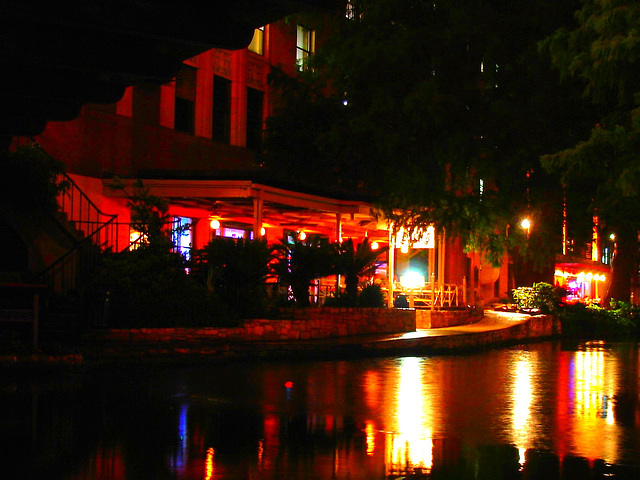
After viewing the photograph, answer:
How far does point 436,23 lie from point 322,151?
4.77 metres

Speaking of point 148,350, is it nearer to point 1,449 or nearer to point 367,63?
point 1,449

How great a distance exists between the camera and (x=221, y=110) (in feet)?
94.0

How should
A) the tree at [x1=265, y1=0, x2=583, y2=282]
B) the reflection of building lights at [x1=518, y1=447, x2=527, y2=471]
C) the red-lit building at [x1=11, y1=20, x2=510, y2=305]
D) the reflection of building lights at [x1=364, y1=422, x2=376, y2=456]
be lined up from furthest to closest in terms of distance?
1. the red-lit building at [x1=11, y1=20, x2=510, y2=305]
2. the tree at [x1=265, y1=0, x2=583, y2=282]
3. the reflection of building lights at [x1=364, y1=422, x2=376, y2=456]
4. the reflection of building lights at [x1=518, y1=447, x2=527, y2=471]

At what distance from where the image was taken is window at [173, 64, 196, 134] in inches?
1049

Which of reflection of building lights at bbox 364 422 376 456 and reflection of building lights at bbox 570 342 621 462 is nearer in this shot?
reflection of building lights at bbox 364 422 376 456

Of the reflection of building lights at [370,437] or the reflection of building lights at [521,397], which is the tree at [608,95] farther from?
the reflection of building lights at [370,437]

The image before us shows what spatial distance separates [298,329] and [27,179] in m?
6.32

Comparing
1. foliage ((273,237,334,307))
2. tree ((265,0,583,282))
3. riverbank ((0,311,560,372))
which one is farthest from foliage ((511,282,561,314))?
foliage ((273,237,334,307))

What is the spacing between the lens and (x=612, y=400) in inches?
481

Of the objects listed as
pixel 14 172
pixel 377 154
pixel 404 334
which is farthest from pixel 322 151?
pixel 14 172

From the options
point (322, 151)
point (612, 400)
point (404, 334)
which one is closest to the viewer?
point (612, 400)

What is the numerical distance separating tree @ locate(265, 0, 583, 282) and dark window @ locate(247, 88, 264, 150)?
4.93 meters

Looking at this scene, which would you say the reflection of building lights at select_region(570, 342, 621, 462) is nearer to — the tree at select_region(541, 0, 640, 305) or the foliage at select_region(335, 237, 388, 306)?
the tree at select_region(541, 0, 640, 305)

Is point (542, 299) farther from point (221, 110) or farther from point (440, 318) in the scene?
point (221, 110)
